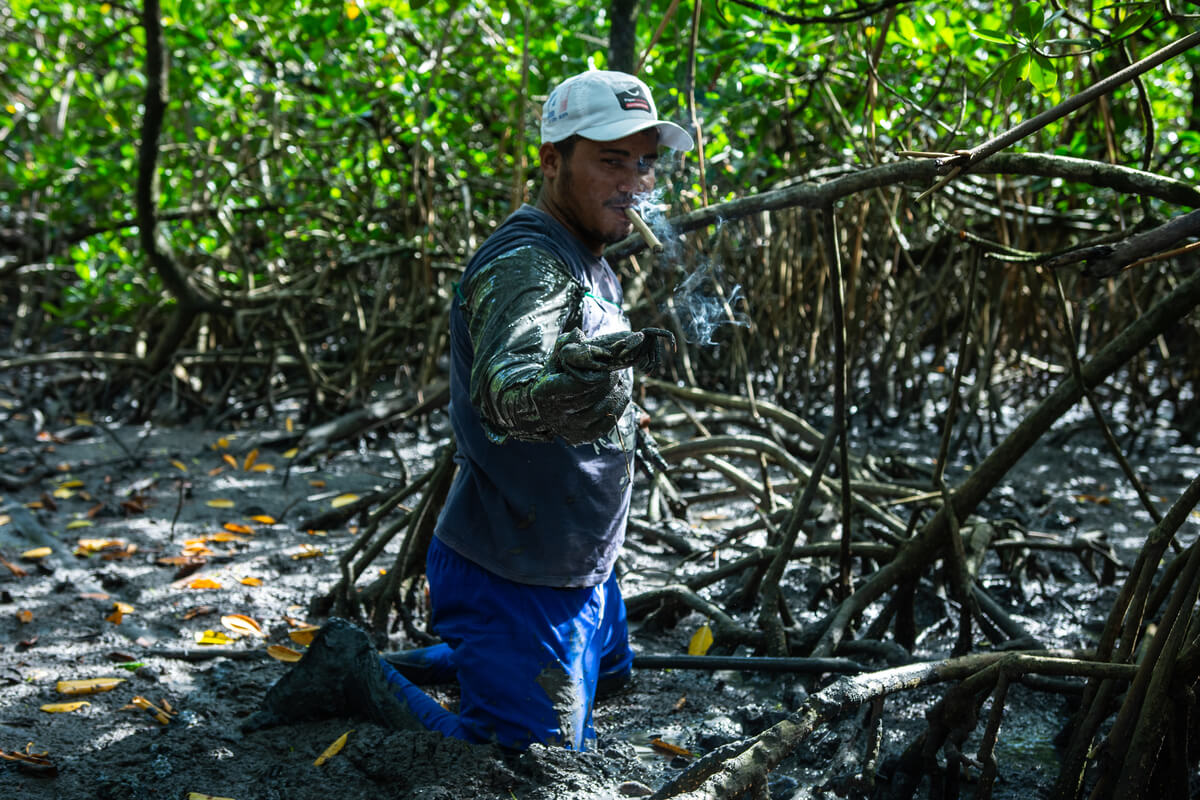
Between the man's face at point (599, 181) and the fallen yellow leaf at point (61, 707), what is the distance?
5.13 ft

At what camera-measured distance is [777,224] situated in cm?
507

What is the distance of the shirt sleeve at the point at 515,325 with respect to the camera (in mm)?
1456

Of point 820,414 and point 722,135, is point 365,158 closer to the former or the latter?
point 722,135

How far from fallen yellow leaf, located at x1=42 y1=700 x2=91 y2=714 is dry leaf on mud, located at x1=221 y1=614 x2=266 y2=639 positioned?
58 cm

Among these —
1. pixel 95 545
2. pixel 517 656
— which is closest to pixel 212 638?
pixel 95 545

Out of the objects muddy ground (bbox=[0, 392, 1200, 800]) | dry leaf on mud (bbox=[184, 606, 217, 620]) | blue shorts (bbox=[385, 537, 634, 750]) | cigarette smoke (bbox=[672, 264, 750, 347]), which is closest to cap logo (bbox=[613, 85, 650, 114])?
cigarette smoke (bbox=[672, 264, 750, 347])

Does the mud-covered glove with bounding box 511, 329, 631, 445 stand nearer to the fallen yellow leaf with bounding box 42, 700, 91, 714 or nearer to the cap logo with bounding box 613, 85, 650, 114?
the cap logo with bounding box 613, 85, 650, 114

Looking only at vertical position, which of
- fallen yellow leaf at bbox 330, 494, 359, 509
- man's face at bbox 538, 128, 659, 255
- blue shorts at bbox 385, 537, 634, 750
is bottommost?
fallen yellow leaf at bbox 330, 494, 359, 509

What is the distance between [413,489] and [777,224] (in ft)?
9.19

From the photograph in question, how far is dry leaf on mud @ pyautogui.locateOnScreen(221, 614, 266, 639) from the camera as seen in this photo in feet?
9.22

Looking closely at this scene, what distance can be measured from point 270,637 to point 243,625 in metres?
0.11

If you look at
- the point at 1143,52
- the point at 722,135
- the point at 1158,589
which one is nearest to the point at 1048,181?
the point at 1143,52

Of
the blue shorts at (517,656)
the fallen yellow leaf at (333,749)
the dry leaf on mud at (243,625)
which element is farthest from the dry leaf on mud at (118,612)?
the blue shorts at (517,656)

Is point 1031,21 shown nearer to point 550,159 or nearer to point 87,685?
point 550,159
